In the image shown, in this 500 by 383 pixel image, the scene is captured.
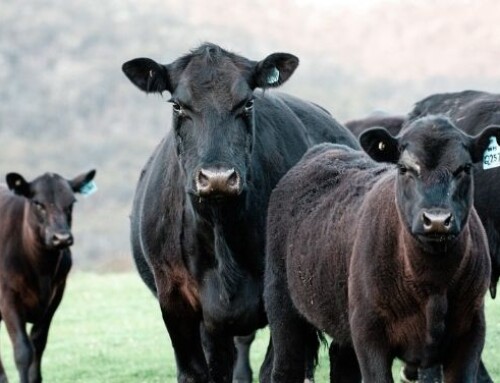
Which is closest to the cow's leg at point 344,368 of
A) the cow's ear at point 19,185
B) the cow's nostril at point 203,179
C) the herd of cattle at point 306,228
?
the herd of cattle at point 306,228

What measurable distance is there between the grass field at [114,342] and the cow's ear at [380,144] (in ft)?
15.1

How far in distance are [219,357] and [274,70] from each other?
2234mm

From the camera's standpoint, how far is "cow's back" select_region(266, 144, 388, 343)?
28.0ft

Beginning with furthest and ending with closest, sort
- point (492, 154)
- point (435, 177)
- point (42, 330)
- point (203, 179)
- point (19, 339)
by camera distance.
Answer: point (42, 330) < point (19, 339) < point (203, 179) < point (492, 154) < point (435, 177)

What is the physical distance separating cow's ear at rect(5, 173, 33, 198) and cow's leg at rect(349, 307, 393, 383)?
8.67 metres

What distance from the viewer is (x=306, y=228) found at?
912cm

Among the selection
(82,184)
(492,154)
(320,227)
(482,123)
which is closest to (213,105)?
(320,227)

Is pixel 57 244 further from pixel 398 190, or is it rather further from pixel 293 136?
pixel 398 190

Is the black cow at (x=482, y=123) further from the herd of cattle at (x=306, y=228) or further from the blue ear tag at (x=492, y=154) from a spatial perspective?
the blue ear tag at (x=492, y=154)

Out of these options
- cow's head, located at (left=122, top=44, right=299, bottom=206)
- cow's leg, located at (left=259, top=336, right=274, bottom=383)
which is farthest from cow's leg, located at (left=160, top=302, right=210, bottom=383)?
cow's head, located at (left=122, top=44, right=299, bottom=206)

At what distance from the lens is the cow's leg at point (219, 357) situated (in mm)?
10445

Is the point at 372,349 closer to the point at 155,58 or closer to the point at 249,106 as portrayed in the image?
the point at 249,106

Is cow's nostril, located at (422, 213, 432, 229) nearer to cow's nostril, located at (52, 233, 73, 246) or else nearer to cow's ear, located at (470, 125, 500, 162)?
cow's ear, located at (470, 125, 500, 162)

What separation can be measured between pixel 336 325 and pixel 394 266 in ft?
2.74
